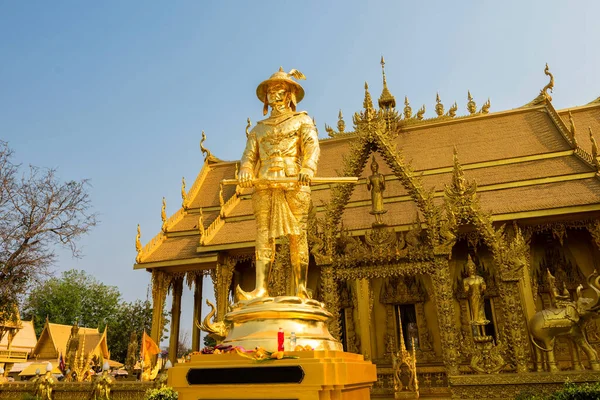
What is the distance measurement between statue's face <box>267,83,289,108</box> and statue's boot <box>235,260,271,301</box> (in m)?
1.96

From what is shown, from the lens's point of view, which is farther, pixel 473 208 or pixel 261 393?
pixel 473 208

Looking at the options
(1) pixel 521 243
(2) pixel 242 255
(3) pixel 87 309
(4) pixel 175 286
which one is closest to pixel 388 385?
(1) pixel 521 243

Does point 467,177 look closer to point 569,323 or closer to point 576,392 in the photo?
point 569,323

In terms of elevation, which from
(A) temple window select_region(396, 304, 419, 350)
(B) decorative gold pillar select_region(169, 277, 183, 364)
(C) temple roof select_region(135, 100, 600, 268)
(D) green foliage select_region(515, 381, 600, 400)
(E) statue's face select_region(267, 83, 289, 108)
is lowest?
(D) green foliage select_region(515, 381, 600, 400)

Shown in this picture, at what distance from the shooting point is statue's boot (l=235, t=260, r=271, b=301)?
16.2 feet

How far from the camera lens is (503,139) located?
15047 millimetres

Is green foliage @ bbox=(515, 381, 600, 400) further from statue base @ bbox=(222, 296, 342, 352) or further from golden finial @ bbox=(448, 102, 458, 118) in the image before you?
golden finial @ bbox=(448, 102, 458, 118)

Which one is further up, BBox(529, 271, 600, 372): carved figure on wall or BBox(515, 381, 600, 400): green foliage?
BBox(529, 271, 600, 372): carved figure on wall

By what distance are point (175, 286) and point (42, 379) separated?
215 inches

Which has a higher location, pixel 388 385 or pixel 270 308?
pixel 270 308

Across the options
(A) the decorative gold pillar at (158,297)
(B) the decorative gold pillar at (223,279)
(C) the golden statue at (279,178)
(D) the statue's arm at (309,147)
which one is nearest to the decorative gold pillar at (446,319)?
(C) the golden statue at (279,178)

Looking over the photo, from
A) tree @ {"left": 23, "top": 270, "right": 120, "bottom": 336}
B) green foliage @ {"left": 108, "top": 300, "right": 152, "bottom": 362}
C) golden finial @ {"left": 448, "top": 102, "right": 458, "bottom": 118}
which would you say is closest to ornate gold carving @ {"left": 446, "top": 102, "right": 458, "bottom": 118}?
golden finial @ {"left": 448, "top": 102, "right": 458, "bottom": 118}

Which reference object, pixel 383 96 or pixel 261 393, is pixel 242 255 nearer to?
pixel 383 96

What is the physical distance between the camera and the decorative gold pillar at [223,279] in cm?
1330
